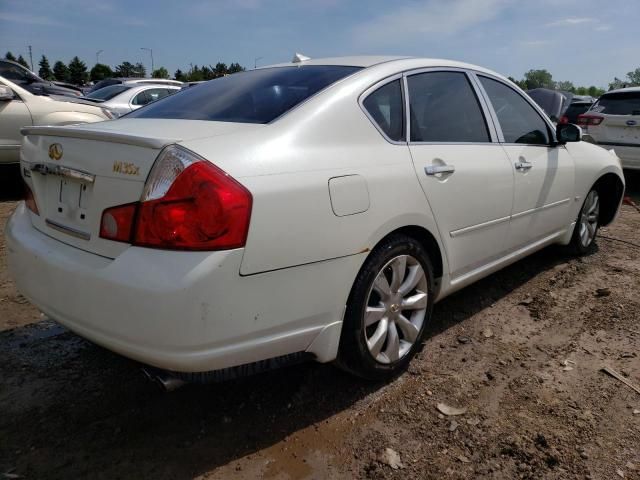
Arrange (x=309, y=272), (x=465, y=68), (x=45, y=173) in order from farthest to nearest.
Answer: (x=465, y=68) → (x=45, y=173) → (x=309, y=272)

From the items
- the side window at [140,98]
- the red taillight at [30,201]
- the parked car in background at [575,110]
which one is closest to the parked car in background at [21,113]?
the side window at [140,98]

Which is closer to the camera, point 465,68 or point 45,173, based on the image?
point 45,173

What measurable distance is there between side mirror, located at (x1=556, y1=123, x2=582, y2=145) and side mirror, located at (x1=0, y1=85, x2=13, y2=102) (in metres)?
6.18

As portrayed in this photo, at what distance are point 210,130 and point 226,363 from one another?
0.90 metres

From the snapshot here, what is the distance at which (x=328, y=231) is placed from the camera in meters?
2.03

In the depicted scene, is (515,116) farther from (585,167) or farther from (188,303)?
(188,303)

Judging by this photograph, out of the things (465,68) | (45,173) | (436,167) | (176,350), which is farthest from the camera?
(465,68)

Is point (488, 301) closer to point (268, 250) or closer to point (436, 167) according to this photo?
point (436, 167)

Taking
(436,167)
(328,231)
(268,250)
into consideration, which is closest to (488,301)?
(436,167)

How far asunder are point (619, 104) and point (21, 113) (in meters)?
8.10

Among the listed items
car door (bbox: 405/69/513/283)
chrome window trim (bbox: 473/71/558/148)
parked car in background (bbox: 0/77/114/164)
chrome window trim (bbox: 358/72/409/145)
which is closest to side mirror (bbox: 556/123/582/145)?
chrome window trim (bbox: 473/71/558/148)

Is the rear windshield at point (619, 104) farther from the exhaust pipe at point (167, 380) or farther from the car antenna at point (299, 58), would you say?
the exhaust pipe at point (167, 380)

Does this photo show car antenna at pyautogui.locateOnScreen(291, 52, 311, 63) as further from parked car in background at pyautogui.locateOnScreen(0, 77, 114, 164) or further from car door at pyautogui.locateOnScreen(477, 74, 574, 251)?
parked car in background at pyautogui.locateOnScreen(0, 77, 114, 164)

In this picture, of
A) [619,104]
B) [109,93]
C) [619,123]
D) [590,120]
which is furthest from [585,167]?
[109,93]
